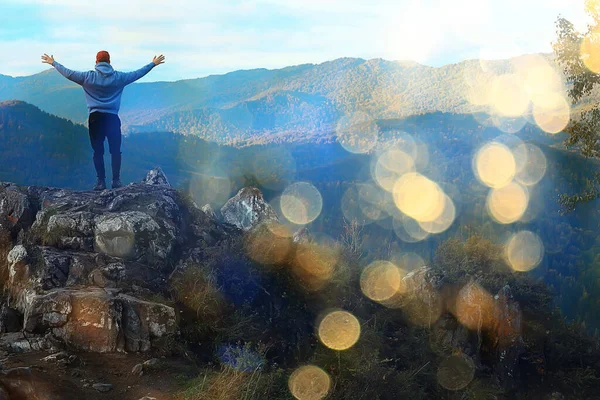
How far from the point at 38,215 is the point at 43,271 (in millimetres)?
1838

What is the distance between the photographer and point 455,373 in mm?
11797

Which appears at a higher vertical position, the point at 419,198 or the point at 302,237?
the point at 302,237

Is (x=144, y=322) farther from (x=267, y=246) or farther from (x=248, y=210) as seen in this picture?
(x=248, y=210)

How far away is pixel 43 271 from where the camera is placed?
8.65 meters

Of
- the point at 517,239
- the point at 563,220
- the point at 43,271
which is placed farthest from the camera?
the point at 563,220

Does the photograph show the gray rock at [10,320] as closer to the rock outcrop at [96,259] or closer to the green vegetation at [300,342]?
the rock outcrop at [96,259]

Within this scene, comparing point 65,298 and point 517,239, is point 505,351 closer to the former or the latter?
point 65,298

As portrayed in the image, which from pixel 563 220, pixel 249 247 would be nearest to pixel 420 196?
pixel 563 220

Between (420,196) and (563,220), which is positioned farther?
(420,196)

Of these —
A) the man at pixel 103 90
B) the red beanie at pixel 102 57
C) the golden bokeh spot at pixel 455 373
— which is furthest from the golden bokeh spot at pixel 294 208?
the red beanie at pixel 102 57

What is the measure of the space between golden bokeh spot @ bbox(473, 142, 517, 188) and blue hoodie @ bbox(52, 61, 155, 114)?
495 feet

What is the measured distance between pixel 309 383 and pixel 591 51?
39.0 ft

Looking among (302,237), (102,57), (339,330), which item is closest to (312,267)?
(302,237)

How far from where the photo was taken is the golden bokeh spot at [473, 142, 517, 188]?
157 m
